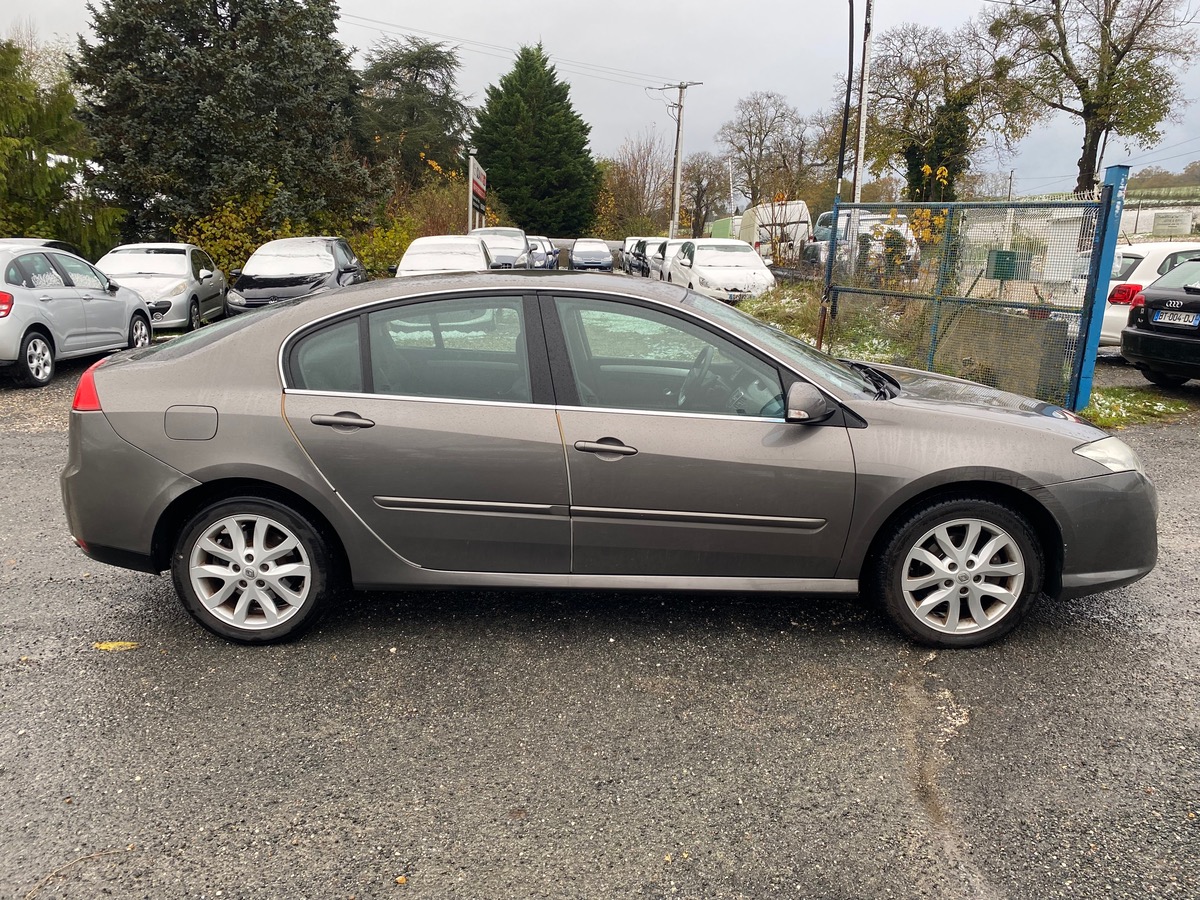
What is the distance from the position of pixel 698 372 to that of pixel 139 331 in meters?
10.3

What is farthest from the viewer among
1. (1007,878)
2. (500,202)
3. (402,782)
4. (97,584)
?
(500,202)

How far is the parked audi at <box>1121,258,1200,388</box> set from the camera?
9.00 metres

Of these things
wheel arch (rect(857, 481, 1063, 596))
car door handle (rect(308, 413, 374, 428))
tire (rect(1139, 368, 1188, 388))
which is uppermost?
car door handle (rect(308, 413, 374, 428))

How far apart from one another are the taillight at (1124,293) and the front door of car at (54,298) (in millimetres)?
12742

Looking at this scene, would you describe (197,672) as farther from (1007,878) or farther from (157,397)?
(1007,878)

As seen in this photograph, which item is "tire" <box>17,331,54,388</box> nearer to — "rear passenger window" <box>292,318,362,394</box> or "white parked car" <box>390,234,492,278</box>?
"white parked car" <box>390,234,492,278</box>

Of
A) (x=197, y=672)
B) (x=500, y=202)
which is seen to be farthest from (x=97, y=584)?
(x=500, y=202)

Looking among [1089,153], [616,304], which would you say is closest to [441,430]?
[616,304]

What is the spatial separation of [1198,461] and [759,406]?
5.45 m

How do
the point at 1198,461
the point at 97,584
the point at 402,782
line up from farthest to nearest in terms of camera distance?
the point at 1198,461
the point at 97,584
the point at 402,782

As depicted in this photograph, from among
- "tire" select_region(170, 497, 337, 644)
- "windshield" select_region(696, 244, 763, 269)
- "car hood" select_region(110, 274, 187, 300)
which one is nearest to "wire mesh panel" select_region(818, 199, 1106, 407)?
"tire" select_region(170, 497, 337, 644)

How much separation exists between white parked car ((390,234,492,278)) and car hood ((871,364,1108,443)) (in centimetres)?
1122

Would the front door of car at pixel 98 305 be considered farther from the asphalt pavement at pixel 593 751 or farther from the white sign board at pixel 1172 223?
the white sign board at pixel 1172 223

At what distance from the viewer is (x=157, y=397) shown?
3680 millimetres
